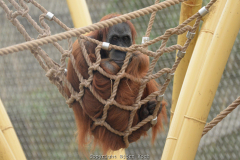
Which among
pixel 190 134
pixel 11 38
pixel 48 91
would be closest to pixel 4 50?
pixel 190 134

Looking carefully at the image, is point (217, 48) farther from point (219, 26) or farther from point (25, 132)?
point (25, 132)

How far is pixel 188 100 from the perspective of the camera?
0.92m

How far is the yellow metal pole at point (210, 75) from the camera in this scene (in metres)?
0.81

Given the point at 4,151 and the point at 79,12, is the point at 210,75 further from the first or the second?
the point at 79,12

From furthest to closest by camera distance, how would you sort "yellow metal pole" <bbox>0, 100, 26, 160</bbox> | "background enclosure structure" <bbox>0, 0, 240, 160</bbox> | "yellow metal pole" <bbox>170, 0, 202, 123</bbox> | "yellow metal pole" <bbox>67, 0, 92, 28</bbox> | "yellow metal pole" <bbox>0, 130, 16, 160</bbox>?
"background enclosure structure" <bbox>0, 0, 240, 160</bbox> < "yellow metal pole" <bbox>67, 0, 92, 28</bbox> < "yellow metal pole" <bbox>170, 0, 202, 123</bbox> < "yellow metal pole" <bbox>0, 100, 26, 160</bbox> < "yellow metal pole" <bbox>0, 130, 16, 160</bbox>

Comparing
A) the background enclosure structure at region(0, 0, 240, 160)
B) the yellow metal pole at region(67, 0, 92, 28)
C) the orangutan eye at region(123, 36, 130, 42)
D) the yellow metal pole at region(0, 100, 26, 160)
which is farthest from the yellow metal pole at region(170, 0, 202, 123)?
the background enclosure structure at region(0, 0, 240, 160)

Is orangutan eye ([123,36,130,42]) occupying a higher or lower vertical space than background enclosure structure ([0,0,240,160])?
higher

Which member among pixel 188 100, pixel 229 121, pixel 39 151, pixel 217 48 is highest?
pixel 217 48

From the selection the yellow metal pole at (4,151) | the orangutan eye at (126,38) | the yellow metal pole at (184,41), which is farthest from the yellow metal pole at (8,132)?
the yellow metal pole at (184,41)

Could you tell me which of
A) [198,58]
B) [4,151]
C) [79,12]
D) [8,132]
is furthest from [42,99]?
[198,58]

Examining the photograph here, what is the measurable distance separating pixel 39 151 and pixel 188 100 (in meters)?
2.36

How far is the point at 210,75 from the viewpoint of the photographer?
82 cm

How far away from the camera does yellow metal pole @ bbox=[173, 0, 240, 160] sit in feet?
2.67

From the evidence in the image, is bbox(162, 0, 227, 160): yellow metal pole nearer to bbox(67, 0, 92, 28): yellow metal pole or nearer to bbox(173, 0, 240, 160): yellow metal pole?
bbox(173, 0, 240, 160): yellow metal pole
